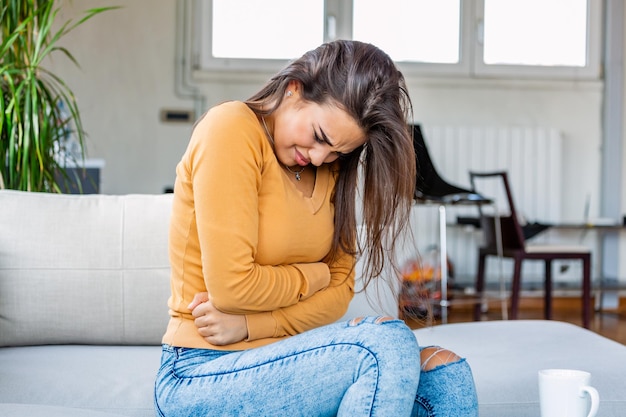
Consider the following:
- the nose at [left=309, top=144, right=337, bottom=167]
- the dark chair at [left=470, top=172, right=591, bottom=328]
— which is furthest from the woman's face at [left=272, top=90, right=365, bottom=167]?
the dark chair at [left=470, top=172, right=591, bottom=328]

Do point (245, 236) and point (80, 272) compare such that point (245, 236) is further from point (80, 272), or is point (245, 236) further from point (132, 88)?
point (132, 88)

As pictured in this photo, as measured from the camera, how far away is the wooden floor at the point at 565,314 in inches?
187

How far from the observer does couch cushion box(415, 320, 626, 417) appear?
1.62 m

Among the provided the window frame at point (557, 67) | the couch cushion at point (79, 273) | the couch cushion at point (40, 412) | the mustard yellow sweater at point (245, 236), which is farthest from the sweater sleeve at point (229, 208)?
the window frame at point (557, 67)

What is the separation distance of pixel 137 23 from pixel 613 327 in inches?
133

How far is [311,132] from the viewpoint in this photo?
57.3 inches

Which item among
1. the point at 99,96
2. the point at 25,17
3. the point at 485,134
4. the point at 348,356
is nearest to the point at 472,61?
the point at 485,134

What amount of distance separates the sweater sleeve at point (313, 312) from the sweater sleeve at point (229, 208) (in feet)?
0.16

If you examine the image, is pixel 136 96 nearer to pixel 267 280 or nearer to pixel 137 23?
pixel 137 23

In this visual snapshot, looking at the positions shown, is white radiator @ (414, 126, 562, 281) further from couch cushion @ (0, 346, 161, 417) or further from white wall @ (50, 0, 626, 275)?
couch cushion @ (0, 346, 161, 417)

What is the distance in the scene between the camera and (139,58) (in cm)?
523

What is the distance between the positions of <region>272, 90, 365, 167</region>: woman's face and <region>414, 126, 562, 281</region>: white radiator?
3879 millimetres

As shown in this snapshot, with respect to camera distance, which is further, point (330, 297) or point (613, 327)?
point (613, 327)

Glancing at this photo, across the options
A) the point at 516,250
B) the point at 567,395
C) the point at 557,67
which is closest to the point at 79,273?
the point at 567,395
